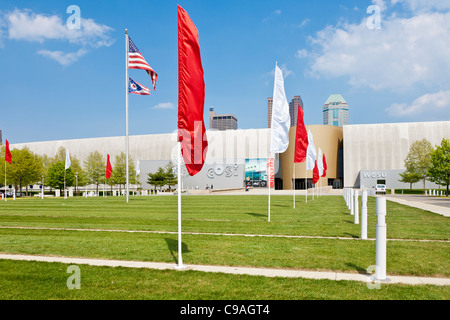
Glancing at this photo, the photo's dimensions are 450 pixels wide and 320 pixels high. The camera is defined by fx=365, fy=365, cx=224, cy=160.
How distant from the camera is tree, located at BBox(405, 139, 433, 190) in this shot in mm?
70188

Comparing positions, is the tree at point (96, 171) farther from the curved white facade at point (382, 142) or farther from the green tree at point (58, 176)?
the curved white facade at point (382, 142)

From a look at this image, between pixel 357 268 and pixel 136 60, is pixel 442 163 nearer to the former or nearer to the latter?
pixel 136 60

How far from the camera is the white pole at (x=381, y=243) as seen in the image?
22.4 ft

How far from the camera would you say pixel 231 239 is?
1154cm

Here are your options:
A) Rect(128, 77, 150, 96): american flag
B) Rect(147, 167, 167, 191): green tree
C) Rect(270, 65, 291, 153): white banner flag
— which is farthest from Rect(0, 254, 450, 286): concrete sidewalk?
Rect(147, 167, 167, 191): green tree

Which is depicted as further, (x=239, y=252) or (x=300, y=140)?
(x=300, y=140)

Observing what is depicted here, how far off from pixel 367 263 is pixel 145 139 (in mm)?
102139

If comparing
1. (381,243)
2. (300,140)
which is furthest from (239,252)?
(300,140)

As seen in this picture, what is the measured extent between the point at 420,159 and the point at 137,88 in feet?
197

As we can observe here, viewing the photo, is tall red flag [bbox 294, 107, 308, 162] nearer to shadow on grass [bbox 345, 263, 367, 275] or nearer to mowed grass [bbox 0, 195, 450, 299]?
mowed grass [bbox 0, 195, 450, 299]

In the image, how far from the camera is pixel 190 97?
8.37 m

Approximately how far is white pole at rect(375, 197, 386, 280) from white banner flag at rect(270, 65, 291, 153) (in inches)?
422

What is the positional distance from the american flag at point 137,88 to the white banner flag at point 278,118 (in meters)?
17.1
